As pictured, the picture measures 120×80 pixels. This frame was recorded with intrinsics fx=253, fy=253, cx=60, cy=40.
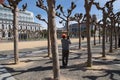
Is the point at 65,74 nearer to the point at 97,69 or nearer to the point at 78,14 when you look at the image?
the point at 97,69

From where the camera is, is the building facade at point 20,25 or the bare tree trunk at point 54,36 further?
the building facade at point 20,25

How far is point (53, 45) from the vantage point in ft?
30.8

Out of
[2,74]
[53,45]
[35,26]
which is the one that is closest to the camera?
[53,45]

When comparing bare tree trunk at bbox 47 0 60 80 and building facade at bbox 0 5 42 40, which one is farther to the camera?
building facade at bbox 0 5 42 40

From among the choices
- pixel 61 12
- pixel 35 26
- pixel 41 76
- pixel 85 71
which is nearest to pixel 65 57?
pixel 85 71

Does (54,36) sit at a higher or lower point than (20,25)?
lower

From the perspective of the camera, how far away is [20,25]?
125 meters

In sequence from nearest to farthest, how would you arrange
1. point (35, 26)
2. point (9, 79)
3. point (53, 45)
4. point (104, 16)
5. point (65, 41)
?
point (53, 45) < point (9, 79) < point (65, 41) < point (104, 16) < point (35, 26)

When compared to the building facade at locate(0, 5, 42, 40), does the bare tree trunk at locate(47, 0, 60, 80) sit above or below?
below

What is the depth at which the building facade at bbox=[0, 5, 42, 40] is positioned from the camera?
9965cm

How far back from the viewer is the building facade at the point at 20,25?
99.7 metres

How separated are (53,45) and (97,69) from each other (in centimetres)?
329

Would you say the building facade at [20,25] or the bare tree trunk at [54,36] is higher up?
the building facade at [20,25]

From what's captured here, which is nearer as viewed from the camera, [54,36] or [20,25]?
[54,36]
